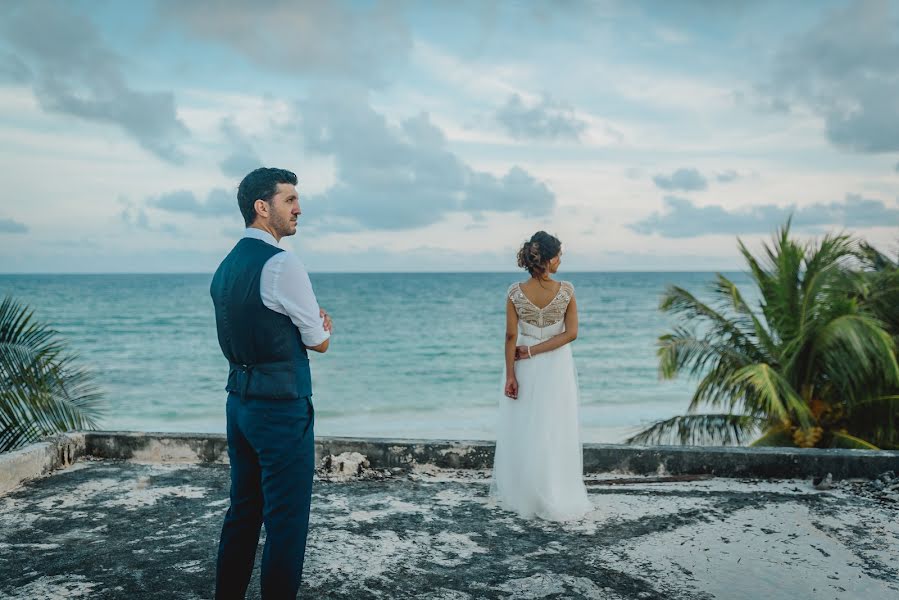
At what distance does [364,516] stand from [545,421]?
1307 mm

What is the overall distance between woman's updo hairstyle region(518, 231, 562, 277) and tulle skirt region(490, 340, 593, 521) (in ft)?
1.74

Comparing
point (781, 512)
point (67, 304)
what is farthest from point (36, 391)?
point (67, 304)

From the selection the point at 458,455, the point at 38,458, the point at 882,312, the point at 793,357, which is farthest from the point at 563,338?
the point at 882,312

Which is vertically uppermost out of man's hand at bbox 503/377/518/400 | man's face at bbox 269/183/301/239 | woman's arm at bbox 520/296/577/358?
man's face at bbox 269/183/301/239

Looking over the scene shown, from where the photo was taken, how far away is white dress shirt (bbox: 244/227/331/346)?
2666 millimetres

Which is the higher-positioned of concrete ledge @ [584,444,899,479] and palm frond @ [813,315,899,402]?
palm frond @ [813,315,899,402]

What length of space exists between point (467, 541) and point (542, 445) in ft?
3.07

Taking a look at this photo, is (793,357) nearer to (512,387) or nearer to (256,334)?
(512,387)

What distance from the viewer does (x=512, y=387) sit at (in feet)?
15.9

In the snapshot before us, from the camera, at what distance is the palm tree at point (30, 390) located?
18.9 ft

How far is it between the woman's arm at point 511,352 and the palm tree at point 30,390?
366cm

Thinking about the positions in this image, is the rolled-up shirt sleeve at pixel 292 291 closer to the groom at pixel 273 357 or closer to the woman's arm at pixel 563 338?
the groom at pixel 273 357

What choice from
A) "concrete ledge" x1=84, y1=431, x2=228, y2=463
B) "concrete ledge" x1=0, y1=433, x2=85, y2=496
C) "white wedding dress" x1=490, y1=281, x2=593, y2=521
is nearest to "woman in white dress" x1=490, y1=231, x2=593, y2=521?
"white wedding dress" x1=490, y1=281, x2=593, y2=521

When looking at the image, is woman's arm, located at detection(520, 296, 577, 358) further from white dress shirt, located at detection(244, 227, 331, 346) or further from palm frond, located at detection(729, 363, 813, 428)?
palm frond, located at detection(729, 363, 813, 428)
